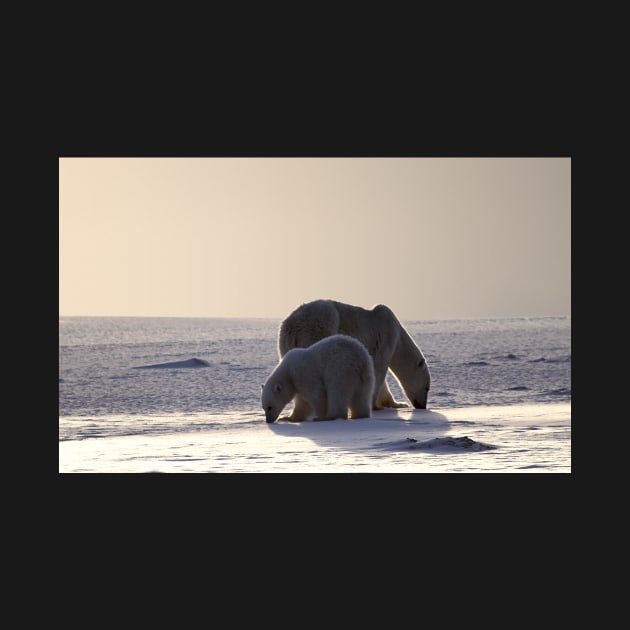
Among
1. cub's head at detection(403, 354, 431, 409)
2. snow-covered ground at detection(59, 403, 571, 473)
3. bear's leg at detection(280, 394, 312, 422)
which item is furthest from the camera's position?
cub's head at detection(403, 354, 431, 409)

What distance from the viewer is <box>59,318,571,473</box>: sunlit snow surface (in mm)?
8727

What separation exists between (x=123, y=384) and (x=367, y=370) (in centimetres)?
870

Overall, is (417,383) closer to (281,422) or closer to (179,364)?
(281,422)

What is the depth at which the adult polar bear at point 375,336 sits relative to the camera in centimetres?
1431

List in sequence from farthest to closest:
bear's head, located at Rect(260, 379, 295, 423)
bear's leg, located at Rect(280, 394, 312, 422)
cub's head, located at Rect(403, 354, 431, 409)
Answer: cub's head, located at Rect(403, 354, 431, 409)
bear's leg, located at Rect(280, 394, 312, 422)
bear's head, located at Rect(260, 379, 295, 423)

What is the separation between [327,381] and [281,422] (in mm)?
961

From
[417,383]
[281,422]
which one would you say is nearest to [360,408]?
[281,422]

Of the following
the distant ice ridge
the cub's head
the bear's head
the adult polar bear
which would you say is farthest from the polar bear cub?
the distant ice ridge

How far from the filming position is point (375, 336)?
1491 centimetres

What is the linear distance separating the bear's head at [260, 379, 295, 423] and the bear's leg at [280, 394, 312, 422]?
21 centimetres

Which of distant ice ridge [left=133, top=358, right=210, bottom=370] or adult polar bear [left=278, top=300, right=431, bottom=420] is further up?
adult polar bear [left=278, top=300, right=431, bottom=420]

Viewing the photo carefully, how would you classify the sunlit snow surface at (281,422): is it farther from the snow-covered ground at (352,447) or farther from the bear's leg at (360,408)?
the bear's leg at (360,408)

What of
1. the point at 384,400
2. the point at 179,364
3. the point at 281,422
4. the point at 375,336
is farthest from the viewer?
the point at 179,364

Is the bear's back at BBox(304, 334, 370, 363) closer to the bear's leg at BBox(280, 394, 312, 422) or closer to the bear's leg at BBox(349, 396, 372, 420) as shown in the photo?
the bear's leg at BBox(349, 396, 372, 420)
